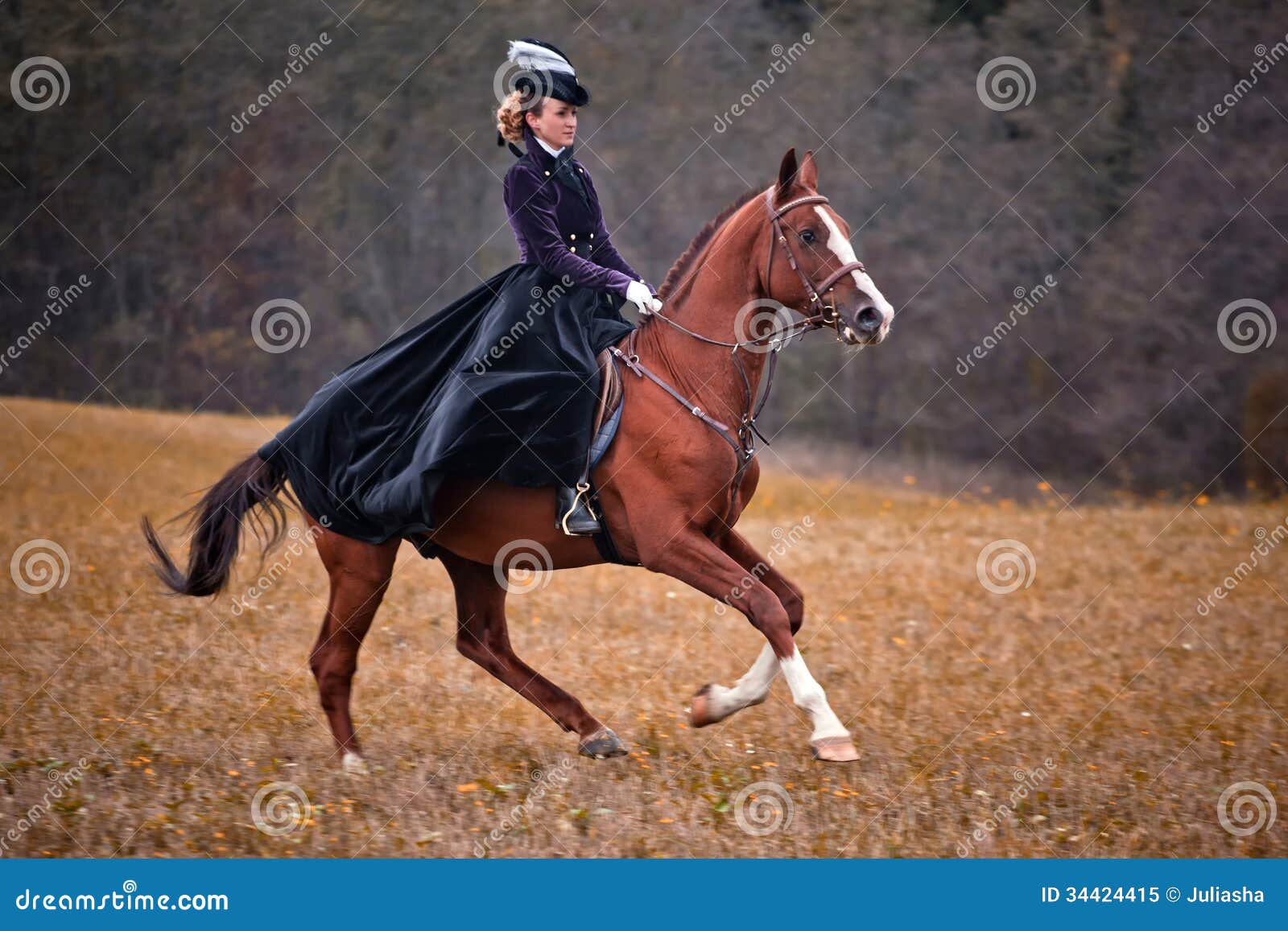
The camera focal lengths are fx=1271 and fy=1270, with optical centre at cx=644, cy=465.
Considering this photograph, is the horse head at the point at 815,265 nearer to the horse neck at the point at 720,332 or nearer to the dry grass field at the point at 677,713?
the horse neck at the point at 720,332

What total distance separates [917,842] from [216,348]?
2455cm

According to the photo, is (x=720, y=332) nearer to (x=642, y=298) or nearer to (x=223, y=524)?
(x=642, y=298)

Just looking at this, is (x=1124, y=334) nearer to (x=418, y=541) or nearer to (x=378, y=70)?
(x=378, y=70)

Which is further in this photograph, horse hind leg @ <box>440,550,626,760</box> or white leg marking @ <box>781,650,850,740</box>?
horse hind leg @ <box>440,550,626,760</box>

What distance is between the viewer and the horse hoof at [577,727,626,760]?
6.50 m

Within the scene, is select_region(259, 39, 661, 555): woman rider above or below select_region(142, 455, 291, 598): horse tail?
above

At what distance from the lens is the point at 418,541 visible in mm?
6699

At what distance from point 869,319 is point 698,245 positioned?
115 cm

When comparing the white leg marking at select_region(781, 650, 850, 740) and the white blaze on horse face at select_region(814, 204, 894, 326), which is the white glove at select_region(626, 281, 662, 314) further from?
the white leg marking at select_region(781, 650, 850, 740)

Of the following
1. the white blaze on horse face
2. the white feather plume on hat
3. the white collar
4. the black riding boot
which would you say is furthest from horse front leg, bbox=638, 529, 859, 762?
the white feather plume on hat

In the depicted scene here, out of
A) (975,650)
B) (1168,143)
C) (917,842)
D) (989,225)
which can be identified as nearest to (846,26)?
(989,225)

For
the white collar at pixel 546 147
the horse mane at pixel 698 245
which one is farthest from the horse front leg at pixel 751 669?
the white collar at pixel 546 147

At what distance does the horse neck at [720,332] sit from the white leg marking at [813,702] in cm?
121

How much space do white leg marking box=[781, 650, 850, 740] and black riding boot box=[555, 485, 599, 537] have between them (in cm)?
116
